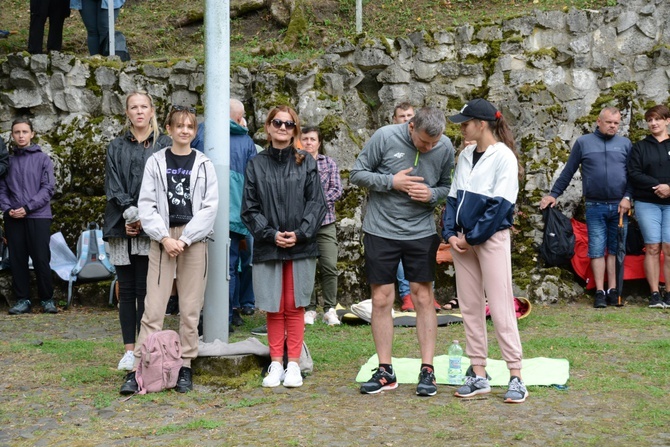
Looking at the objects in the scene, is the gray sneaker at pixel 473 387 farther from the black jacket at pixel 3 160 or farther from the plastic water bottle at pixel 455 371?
the black jacket at pixel 3 160

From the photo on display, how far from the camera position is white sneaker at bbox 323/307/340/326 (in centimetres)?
889

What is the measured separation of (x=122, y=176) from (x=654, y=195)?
20.9ft

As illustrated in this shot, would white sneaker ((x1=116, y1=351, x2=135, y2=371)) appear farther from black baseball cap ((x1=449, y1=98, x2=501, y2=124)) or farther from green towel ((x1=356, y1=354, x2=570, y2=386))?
black baseball cap ((x1=449, y1=98, x2=501, y2=124))

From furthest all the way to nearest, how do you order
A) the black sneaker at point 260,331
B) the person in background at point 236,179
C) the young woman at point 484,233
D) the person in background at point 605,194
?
1. the person in background at point 605,194
2. the person in background at point 236,179
3. the black sneaker at point 260,331
4. the young woman at point 484,233

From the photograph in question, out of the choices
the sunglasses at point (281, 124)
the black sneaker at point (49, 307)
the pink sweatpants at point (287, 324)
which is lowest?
the black sneaker at point (49, 307)

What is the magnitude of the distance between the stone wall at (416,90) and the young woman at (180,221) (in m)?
4.13

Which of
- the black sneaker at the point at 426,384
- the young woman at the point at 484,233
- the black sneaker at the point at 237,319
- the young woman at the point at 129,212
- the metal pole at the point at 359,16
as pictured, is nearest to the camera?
the young woman at the point at 484,233

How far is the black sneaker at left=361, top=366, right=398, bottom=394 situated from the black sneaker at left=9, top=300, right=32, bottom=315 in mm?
5252

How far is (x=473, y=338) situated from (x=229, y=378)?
1.77 meters

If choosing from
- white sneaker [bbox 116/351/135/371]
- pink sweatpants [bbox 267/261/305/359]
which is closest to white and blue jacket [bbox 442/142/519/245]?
pink sweatpants [bbox 267/261/305/359]

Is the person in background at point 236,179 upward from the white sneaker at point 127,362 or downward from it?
upward

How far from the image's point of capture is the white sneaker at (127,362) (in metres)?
6.73

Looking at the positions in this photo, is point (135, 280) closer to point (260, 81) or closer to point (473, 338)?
point (473, 338)

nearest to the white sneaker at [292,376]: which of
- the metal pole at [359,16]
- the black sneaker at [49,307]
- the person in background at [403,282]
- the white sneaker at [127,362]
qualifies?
the white sneaker at [127,362]
